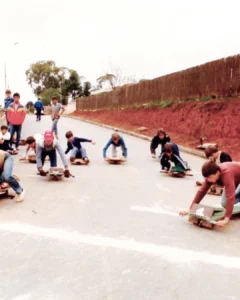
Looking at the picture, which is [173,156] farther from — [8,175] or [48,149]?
[8,175]

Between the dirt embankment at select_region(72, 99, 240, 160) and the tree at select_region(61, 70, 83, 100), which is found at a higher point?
the tree at select_region(61, 70, 83, 100)

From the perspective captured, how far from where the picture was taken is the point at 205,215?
5.42m

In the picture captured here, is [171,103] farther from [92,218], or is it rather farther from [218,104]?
[92,218]

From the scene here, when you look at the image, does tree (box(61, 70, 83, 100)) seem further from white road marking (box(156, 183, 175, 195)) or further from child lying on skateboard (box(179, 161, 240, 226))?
child lying on skateboard (box(179, 161, 240, 226))

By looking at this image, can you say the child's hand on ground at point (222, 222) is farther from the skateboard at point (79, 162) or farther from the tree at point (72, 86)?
the tree at point (72, 86)

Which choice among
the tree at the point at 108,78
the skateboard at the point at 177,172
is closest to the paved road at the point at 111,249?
the skateboard at the point at 177,172

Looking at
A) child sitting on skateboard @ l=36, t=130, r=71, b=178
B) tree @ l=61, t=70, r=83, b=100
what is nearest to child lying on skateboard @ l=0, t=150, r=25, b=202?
child sitting on skateboard @ l=36, t=130, r=71, b=178

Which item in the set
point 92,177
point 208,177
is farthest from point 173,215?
point 92,177

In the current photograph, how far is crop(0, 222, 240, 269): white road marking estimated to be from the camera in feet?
13.9

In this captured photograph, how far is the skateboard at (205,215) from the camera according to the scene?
5355 millimetres

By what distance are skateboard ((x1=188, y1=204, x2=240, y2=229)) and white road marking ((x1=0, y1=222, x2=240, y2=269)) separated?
941mm

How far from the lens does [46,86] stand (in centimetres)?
7912

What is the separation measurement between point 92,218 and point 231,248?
2035mm

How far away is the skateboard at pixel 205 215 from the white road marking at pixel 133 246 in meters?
0.94
